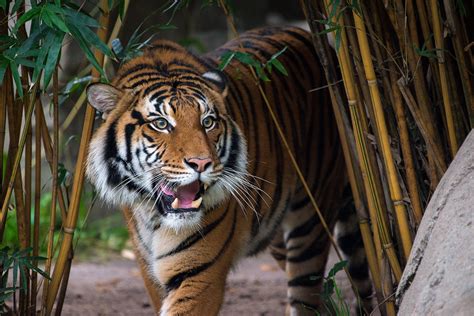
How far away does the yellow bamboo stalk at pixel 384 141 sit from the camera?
2.85m

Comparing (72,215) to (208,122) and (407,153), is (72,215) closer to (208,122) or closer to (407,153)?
(208,122)

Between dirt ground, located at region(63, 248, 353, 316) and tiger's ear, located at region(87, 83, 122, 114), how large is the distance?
1.44 m

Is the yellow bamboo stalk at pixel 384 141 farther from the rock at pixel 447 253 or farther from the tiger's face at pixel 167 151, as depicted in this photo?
the tiger's face at pixel 167 151

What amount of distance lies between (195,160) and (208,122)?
0.25 m

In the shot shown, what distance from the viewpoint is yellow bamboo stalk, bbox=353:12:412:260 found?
285cm

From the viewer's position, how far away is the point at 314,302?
4.31 m

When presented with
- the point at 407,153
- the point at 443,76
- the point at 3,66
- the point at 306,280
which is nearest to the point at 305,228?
the point at 306,280

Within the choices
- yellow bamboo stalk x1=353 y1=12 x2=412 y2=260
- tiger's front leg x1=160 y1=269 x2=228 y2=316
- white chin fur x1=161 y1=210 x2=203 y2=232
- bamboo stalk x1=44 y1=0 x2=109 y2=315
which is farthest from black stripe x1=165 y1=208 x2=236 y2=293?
yellow bamboo stalk x1=353 y1=12 x2=412 y2=260

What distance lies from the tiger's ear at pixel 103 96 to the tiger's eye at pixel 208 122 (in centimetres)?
32

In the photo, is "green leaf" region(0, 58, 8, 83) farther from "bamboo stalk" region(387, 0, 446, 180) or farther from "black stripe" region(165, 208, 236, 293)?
"bamboo stalk" region(387, 0, 446, 180)

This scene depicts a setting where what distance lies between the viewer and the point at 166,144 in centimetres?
314

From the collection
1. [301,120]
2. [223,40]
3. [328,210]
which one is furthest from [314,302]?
[223,40]

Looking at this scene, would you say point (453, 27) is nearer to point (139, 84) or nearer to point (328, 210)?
point (139, 84)

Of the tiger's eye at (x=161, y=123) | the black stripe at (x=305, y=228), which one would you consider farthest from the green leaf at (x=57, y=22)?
the black stripe at (x=305, y=228)
